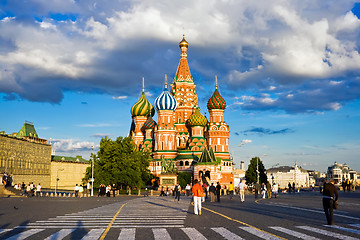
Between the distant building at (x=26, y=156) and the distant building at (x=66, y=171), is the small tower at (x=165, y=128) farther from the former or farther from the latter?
the distant building at (x=66, y=171)

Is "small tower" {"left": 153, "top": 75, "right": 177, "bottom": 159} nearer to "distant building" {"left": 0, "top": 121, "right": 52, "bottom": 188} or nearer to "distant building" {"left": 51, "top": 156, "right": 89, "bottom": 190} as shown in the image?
"distant building" {"left": 0, "top": 121, "right": 52, "bottom": 188}

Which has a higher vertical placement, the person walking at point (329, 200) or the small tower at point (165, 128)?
the small tower at point (165, 128)

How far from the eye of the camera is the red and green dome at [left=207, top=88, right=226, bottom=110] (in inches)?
3900

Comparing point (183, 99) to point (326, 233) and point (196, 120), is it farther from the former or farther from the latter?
point (326, 233)

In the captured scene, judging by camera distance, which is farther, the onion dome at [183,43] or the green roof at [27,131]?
the green roof at [27,131]

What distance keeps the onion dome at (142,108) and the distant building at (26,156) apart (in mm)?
34434

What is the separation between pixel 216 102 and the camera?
326 ft

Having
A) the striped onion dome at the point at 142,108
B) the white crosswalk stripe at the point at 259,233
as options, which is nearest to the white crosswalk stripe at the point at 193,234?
the white crosswalk stripe at the point at 259,233

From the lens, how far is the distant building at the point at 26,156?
107 metres

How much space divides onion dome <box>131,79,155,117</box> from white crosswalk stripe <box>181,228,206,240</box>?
312 feet

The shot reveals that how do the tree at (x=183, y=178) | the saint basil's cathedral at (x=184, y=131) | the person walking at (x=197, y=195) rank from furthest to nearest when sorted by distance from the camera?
the saint basil's cathedral at (x=184, y=131) → the tree at (x=183, y=178) → the person walking at (x=197, y=195)

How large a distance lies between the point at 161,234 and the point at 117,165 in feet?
175

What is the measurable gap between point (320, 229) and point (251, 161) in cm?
9405

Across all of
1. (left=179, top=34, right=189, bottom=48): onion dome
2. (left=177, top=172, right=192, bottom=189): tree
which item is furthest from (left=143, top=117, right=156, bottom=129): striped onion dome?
(left=179, top=34, right=189, bottom=48): onion dome
